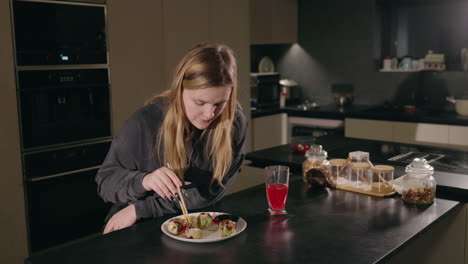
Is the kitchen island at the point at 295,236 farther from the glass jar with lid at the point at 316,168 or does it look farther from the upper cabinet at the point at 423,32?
the upper cabinet at the point at 423,32

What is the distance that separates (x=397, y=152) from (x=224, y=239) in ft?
5.32

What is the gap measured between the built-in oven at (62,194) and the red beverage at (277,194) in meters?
1.95

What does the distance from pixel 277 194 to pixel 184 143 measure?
1.40 ft

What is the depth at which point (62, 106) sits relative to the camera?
331 centimetres

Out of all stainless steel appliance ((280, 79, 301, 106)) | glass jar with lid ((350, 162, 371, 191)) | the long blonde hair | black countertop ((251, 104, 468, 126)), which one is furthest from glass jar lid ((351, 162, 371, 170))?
stainless steel appliance ((280, 79, 301, 106))

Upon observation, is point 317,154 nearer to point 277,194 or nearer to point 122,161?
point 277,194

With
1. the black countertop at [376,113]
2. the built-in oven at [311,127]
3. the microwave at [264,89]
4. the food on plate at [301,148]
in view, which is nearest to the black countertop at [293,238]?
the food on plate at [301,148]

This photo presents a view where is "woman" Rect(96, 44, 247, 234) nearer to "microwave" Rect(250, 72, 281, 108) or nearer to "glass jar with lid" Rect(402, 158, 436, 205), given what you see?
"glass jar with lid" Rect(402, 158, 436, 205)

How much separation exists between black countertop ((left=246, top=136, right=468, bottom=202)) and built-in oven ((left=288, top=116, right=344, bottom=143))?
1.62 meters

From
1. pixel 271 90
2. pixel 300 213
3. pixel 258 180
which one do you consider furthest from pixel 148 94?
pixel 300 213

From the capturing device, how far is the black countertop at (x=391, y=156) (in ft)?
6.98

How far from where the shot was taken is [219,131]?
1.95 metres

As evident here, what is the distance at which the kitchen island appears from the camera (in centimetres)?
140

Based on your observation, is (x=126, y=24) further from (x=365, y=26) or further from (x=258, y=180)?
(x=365, y=26)
